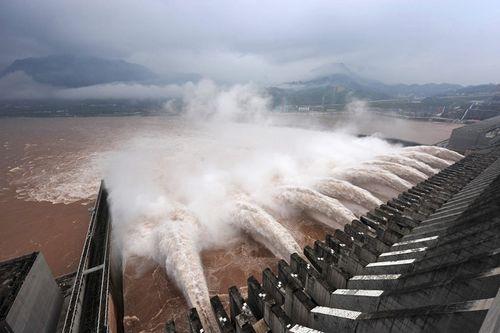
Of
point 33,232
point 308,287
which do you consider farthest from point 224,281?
point 33,232

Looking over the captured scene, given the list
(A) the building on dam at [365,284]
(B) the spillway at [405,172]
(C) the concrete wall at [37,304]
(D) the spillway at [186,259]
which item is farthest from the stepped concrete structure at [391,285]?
(B) the spillway at [405,172]

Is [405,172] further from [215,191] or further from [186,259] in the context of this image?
[186,259]

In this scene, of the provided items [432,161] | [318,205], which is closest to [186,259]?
[318,205]

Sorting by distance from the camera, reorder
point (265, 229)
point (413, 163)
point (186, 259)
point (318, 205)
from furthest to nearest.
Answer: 1. point (413, 163)
2. point (318, 205)
3. point (265, 229)
4. point (186, 259)

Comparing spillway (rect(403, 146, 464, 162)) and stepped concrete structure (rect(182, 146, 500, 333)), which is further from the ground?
stepped concrete structure (rect(182, 146, 500, 333))

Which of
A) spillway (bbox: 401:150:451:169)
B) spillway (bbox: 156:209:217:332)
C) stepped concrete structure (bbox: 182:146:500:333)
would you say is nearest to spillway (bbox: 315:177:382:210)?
stepped concrete structure (bbox: 182:146:500:333)

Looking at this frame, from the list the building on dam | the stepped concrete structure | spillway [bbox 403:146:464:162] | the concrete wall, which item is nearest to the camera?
the stepped concrete structure

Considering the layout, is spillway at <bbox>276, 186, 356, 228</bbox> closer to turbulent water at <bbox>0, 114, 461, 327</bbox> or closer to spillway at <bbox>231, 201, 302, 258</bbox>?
turbulent water at <bbox>0, 114, 461, 327</bbox>
